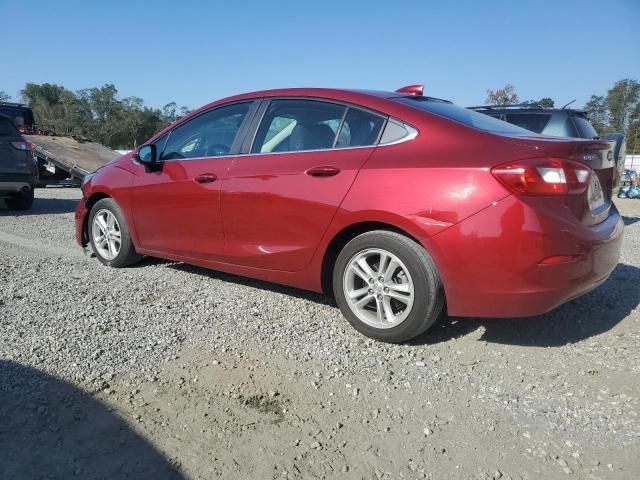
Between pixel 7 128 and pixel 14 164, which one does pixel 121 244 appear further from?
pixel 7 128

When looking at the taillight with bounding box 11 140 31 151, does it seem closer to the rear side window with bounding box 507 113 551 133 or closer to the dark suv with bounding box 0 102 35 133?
the dark suv with bounding box 0 102 35 133

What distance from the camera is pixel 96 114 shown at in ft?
209

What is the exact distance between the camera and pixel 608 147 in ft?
11.4

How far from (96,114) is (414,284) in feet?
223

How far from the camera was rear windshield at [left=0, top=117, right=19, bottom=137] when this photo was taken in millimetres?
9130

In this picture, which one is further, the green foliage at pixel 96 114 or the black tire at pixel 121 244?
the green foliage at pixel 96 114

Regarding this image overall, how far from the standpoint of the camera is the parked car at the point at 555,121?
798 centimetres

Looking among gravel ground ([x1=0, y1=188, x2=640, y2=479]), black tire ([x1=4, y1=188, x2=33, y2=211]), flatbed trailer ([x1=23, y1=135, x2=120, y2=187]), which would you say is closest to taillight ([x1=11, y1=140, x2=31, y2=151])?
black tire ([x1=4, y1=188, x2=33, y2=211])

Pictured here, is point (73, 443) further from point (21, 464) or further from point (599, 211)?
point (599, 211)

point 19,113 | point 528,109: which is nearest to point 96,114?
point 19,113

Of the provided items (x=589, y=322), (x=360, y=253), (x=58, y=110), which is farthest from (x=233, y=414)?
(x=58, y=110)

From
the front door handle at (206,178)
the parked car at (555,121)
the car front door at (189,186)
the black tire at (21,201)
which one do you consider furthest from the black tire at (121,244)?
the parked car at (555,121)

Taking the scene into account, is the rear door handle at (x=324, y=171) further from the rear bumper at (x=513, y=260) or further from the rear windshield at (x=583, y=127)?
the rear windshield at (x=583, y=127)

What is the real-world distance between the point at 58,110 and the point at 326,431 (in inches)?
2652
